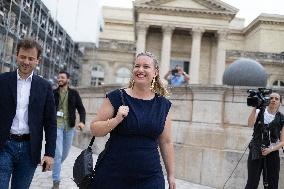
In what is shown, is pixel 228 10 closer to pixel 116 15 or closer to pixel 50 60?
pixel 50 60

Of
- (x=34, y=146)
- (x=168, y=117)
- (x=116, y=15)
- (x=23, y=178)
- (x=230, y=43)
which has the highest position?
(x=116, y=15)

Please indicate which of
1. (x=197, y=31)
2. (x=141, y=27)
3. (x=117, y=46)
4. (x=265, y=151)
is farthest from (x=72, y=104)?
(x=117, y=46)

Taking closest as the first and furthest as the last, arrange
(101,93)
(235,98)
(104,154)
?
(104,154), (235,98), (101,93)

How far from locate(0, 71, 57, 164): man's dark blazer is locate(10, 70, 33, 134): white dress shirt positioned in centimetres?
4

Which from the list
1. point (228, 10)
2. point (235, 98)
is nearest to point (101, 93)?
point (235, 98)

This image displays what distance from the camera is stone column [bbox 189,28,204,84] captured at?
4525cm

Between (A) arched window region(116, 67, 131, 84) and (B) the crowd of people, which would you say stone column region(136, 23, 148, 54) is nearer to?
(A) arched window region(116, 67, 131, 84)

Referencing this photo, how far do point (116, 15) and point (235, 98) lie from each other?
224 ft

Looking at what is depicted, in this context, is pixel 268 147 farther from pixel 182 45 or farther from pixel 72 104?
pixel 182 45

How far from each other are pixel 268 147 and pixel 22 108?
10.5ft

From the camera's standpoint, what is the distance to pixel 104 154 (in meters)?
3.00

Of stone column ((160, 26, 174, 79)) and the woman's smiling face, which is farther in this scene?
stone column ((160, 26, 174, 79))

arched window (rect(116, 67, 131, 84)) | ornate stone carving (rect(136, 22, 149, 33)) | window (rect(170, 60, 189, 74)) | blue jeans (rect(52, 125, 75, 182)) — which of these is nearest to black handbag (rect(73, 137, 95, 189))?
blue jeans (rect(52, 125, 75, 182))

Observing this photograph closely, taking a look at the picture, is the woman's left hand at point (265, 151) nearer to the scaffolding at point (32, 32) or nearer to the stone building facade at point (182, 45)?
the scaffolding at point (32, 32)
